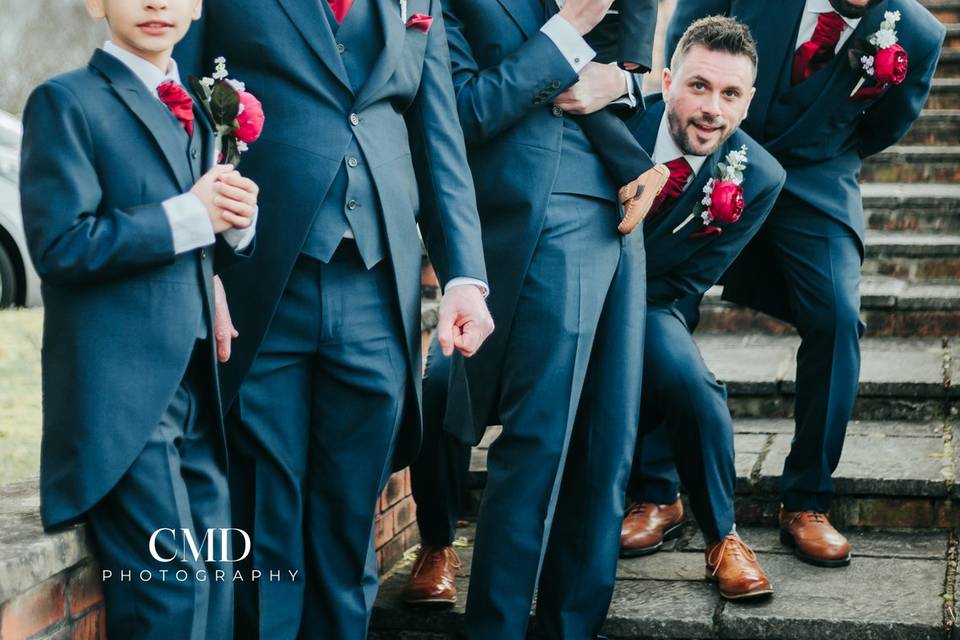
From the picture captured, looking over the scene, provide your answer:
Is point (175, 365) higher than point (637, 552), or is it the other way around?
point (175, 365)

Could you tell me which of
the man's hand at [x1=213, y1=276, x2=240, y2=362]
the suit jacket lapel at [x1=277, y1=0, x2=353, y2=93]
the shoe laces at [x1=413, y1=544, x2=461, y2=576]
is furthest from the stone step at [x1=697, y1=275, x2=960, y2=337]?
the man's hand at [x1=213, y1=276, x2=240, y2=362]

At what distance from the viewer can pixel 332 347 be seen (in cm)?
297

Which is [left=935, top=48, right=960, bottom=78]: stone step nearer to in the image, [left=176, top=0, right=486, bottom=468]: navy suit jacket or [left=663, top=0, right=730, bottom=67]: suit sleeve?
[left=663, top=0, right=730, bottom=67]: suit sleeve

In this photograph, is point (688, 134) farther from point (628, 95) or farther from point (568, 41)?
point (568, 41)

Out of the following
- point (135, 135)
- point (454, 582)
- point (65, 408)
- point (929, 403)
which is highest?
point (135, 135)

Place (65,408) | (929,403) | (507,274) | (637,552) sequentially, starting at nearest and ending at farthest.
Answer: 1. (65,408)
2. (507,274)
3. (637,552)
4. (929,403)

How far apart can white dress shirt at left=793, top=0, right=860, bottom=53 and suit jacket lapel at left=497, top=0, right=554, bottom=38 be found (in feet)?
4.16

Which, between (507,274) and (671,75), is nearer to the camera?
(507,274)

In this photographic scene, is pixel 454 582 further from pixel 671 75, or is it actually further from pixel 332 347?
pixel 671 75

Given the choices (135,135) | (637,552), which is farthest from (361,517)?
(637,552)

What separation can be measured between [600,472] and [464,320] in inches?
29.4

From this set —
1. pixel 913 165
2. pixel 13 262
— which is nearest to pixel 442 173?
pixel 13 262

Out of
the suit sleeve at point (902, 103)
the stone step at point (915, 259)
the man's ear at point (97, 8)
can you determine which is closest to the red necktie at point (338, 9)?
the man's ear at point (97, 8)

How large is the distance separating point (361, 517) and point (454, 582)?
3.63 feet
